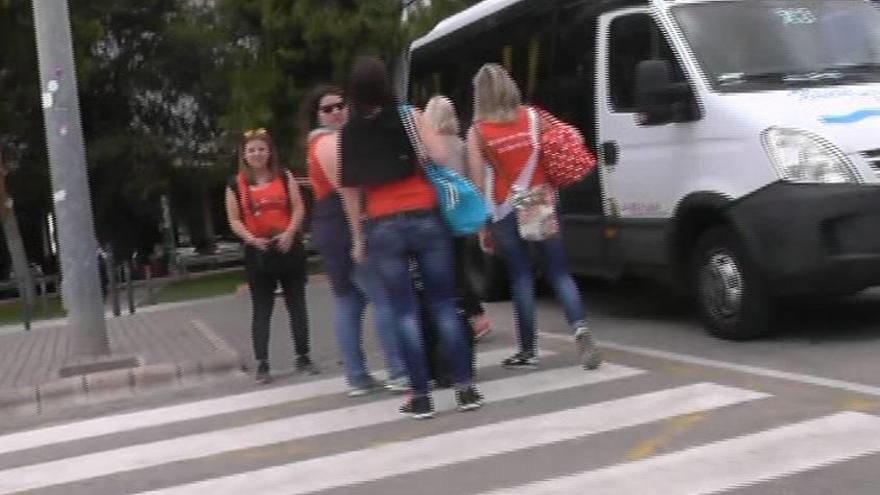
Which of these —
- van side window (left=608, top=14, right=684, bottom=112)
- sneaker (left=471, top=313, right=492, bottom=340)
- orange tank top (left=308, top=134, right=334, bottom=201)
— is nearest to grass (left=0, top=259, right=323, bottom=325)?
sneaker (left=471, top=313, right=492, bottom=340)

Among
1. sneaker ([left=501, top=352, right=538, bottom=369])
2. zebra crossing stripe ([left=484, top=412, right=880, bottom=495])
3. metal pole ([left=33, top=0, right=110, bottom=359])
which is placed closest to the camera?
zebra crossing stripe ([left=484, top=412, right=880, bottom=495])

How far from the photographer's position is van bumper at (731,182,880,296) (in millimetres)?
7031

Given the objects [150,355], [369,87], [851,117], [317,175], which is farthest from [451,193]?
[150,355]

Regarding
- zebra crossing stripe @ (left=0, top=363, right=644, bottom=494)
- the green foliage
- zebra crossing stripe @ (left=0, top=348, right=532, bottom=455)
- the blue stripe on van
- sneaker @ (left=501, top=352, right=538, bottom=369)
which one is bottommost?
zebra crossing stripe @ (left=0, top=363, right=644, bottom=494)

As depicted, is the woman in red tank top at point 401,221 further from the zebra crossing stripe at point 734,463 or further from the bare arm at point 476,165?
the zebra crossing stripe at point 734,463

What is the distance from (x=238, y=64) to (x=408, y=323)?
18.1 metres

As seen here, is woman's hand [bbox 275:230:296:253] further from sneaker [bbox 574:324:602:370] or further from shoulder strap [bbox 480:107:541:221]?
sneaker [bbox 574:324:602:370]

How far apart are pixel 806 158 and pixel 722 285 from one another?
41.5 inches

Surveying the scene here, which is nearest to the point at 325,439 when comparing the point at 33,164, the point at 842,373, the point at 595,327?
the point at 842,373

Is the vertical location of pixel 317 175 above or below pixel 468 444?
above

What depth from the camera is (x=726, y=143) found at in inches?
294

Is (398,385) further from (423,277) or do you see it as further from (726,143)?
(726,143)

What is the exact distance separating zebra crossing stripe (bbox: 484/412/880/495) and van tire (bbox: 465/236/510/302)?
18.2ft

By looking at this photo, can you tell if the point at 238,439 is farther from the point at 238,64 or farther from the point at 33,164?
the point at 33,164
